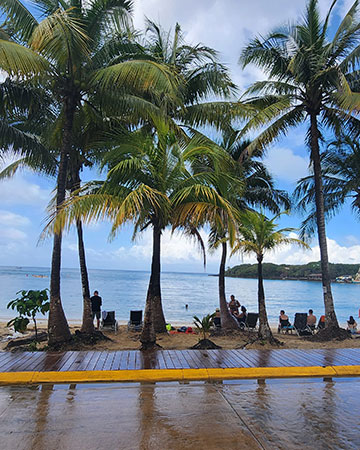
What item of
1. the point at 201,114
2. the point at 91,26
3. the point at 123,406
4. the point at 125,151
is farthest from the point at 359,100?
the point at 123,406

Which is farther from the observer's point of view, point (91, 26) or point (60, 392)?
point (91, 26)

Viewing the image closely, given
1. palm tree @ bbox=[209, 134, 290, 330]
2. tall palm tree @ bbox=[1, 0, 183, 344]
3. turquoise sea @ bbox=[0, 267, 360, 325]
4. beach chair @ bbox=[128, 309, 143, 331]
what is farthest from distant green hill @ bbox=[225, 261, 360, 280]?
tall palm tree @ bbox=[1, 0, 183, 344]

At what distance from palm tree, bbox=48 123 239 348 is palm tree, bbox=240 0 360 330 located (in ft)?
15.9

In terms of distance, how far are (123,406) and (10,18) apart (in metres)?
9.82

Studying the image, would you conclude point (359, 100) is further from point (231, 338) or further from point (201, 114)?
point (231, 338)

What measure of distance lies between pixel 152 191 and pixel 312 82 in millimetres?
8515

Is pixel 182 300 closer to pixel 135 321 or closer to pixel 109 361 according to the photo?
pixel 135 321

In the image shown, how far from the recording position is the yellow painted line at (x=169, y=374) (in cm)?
614

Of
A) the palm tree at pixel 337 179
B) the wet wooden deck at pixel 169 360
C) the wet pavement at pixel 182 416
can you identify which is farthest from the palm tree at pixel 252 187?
the wet pavement at pixel 182 416

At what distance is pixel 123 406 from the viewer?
196 inches

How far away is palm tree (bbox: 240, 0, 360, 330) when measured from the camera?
12.7 m

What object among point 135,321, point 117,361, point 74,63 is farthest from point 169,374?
point 135,321

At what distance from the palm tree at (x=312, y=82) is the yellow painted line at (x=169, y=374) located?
260 inches

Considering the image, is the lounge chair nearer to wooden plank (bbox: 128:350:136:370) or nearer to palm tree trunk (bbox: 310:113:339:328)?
palm tree trunk (bbox: 310:113:339:328)
